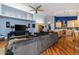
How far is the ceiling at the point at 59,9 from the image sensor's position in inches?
93.1

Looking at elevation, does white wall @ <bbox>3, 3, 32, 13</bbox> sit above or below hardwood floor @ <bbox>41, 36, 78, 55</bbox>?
above

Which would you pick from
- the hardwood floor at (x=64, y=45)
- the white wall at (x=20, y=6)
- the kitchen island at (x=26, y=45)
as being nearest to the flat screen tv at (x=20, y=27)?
the kitchen island at (x=26, y=45)

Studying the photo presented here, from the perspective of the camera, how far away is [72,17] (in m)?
2.56

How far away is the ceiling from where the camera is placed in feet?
7.76

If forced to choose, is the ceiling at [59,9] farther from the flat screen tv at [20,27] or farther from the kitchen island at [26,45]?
the kitchen island at [26,45]

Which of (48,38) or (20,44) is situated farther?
(48,38)

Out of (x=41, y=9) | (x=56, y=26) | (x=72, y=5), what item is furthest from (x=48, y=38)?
(x=72, y=5)

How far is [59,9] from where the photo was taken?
2.53 metres

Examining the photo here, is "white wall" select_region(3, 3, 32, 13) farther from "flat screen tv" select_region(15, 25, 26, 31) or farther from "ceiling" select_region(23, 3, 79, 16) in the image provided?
"flat screen tv" select_region(15, 25, 26, 31)

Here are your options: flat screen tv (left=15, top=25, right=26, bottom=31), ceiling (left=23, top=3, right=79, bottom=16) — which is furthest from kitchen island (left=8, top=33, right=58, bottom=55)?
ceiling (left=23, top=3, right=79, bottom=16)

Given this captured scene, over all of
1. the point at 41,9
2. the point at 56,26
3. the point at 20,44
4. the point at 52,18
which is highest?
the point at 41,9

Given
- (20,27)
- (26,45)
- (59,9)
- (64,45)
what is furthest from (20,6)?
(64,45)

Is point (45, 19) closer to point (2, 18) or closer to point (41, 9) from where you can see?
point (41, 9)
